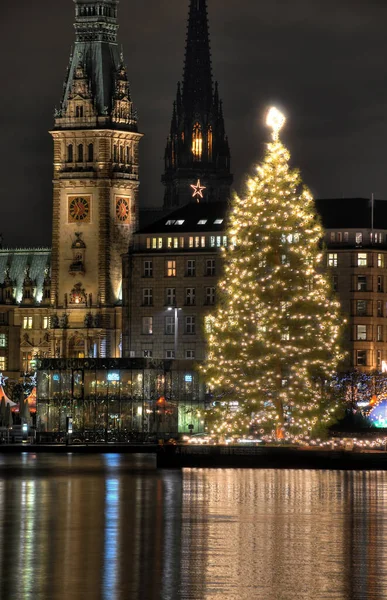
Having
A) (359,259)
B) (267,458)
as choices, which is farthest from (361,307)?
(267,458)

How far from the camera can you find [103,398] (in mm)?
160250

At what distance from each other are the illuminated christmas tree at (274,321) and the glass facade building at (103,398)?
159 feet

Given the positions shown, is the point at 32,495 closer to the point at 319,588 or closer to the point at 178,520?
the point at 178,520

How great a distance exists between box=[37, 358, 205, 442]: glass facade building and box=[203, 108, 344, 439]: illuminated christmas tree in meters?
48.3

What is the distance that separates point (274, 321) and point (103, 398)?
175 ft

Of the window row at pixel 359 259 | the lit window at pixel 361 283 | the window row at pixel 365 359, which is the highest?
the window row at pixel 359 259

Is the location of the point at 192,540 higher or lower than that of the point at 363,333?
lower

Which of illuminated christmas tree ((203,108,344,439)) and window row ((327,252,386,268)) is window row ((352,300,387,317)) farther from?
illuminated christmas tree ((203,108,344,439))

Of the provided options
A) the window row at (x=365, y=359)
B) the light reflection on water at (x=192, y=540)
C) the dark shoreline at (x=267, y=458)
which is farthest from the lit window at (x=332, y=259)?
the light reflection on water at (x=192, y=540)

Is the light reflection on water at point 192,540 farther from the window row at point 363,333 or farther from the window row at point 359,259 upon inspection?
the window row at point 363,333

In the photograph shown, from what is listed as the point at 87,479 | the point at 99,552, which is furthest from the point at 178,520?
the point at 87,479

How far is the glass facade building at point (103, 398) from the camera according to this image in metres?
160

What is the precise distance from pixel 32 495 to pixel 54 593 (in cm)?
3251

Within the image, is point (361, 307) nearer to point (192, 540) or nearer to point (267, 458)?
point (267, 458)
